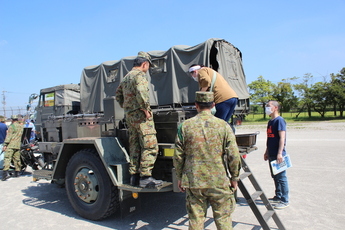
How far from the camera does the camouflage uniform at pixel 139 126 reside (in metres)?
3.59

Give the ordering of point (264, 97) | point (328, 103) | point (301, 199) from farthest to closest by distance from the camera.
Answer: point (264, 97)
point (328, 103)
point (301, 199)

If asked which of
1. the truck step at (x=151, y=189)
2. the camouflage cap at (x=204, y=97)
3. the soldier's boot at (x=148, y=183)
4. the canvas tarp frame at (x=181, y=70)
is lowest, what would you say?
the truck step at (x=151, y=189)

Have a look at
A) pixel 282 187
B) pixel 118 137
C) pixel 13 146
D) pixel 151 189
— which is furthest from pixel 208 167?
pixel 13 146

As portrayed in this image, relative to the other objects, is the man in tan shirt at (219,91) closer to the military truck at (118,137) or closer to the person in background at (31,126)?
the military truck at (118,137)

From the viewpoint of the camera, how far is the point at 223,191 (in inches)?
102

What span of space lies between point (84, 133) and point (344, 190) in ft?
16.1

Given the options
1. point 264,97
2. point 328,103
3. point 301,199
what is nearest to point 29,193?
point 301,199

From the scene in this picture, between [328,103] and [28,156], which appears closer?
[28,156]

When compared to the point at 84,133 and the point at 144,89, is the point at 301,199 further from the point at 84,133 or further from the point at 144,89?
the point at 84,133

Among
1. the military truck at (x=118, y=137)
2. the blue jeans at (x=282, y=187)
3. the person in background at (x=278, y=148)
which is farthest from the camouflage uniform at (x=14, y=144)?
the blue jeans at (x=282, y=187)

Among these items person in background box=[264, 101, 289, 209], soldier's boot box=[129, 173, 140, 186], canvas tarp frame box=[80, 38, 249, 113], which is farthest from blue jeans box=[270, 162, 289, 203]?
canvas tarp frame box=[80, 38, 249, 113]

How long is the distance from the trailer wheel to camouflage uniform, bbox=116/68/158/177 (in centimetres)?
54

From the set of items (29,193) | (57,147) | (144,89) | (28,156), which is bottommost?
(29,193)

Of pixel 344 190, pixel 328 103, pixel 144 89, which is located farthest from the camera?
pixel 328 103
